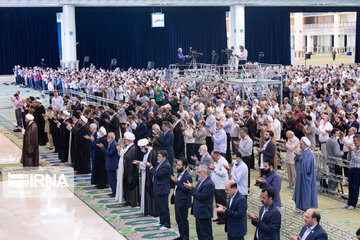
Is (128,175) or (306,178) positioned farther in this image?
(128,175)

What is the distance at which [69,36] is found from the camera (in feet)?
130

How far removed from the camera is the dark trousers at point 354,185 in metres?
10.8

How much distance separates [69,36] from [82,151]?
86.8 feet

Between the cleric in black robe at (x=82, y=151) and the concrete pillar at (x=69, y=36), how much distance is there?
26054mm

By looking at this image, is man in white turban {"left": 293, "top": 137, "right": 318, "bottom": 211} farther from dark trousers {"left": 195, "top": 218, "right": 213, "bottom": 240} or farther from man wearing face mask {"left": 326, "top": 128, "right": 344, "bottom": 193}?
dark trousers {"left": 195, "top": 218, "right": 213, "bottom": 240}

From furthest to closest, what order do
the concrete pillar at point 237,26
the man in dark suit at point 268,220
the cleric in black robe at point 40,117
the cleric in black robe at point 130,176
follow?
the concrete pillar at point 237,26, the cleric in black robe at point 40,117, the cleric in black robe at point 130,176, the man in dark suit at point 268,220

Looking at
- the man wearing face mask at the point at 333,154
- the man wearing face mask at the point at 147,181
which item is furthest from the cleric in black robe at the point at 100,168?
the man wearing face mask at the point at 333,154

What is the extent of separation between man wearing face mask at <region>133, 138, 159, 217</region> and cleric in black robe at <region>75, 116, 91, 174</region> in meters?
3.98

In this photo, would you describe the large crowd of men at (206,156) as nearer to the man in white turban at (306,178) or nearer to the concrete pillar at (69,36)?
the man in white turban at (306,178)

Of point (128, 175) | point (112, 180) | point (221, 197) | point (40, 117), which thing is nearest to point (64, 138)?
point (40, 117)

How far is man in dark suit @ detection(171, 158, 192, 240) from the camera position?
9227 mm

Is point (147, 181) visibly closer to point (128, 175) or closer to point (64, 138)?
point (128, 175)

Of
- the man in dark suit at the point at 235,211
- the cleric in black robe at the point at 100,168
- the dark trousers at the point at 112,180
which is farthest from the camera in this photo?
the cleric in black robe at the point at 100,168

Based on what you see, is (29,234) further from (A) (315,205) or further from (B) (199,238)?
(A) (315,205)
